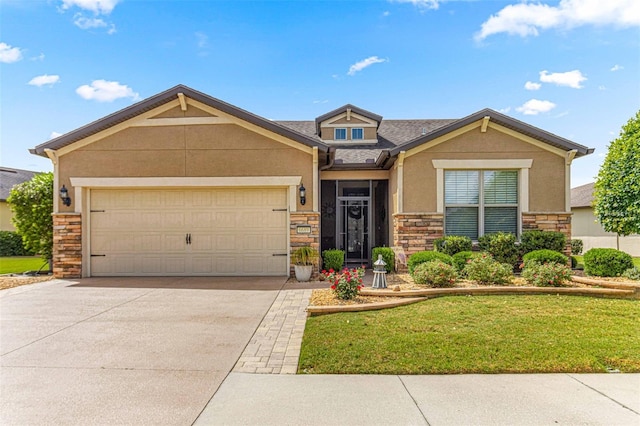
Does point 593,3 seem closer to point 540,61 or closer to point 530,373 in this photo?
point 540,61

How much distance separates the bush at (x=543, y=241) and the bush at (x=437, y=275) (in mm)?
3229

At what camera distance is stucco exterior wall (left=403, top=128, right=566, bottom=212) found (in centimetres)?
966

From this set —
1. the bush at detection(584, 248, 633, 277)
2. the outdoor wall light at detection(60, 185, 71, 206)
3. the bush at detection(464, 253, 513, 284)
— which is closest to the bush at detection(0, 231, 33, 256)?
the outdoor wall light at detection(60, 185, 71, 206)

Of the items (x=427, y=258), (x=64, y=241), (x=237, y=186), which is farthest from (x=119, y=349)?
(x=64, y=241)

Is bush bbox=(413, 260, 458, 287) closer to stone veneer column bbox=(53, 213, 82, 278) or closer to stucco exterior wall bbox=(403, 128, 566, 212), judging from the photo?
stucco exterior wall bbox=(403, 128, 566, 212)

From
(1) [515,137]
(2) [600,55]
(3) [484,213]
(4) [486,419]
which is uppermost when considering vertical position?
(2) [600,55]

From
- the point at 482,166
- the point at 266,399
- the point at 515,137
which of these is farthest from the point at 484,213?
the point at 266,399

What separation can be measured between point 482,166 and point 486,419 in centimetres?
807

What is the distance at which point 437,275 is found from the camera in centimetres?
721

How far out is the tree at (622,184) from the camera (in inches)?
382

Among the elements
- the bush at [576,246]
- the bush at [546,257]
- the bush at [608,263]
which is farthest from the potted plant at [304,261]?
the bush at [576,246]

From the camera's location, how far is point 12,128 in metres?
8.96

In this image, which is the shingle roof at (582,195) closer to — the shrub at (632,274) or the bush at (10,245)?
the shrub at (632,274)

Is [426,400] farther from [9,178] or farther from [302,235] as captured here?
[9,178]
